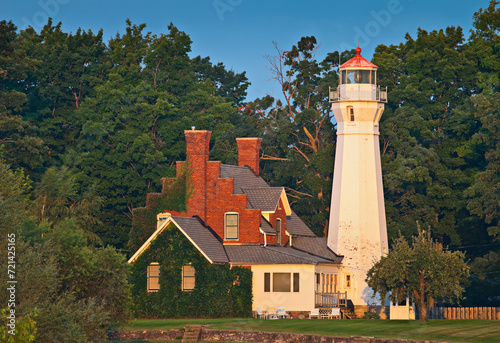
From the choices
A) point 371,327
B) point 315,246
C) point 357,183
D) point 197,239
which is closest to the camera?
point 371,327

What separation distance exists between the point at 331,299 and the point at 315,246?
14.7 ft

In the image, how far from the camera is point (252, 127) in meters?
76.0

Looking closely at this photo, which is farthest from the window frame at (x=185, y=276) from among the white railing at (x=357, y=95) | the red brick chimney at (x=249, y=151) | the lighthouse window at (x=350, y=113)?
the white railing at (x=357, y=95)

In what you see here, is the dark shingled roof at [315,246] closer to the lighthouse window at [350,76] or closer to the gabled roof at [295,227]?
the gabled roof at [295,227]

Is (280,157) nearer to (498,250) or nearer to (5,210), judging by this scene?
(498,250)

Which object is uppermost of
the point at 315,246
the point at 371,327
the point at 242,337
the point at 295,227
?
the point at 295,227

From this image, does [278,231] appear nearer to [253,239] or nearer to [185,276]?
[253,239]

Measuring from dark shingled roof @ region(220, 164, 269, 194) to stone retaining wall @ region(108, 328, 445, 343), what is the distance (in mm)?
14774

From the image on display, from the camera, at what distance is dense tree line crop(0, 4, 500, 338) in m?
68.5

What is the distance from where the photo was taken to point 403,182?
232 feet

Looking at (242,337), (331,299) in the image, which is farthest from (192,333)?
(331,299)

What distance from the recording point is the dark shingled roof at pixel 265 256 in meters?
55.7

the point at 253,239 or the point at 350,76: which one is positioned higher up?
the point at 350,76

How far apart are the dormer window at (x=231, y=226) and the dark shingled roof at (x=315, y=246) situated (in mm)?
4815
